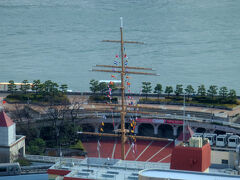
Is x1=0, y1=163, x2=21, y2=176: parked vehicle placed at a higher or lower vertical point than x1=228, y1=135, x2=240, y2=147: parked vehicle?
lower

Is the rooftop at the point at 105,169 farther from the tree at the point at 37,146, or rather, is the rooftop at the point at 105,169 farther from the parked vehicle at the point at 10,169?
the tree at the point at 37,146

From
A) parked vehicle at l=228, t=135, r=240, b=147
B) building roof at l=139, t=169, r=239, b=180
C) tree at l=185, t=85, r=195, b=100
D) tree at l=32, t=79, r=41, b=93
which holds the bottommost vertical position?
building roof at l=139, t=169, r=239, b=180

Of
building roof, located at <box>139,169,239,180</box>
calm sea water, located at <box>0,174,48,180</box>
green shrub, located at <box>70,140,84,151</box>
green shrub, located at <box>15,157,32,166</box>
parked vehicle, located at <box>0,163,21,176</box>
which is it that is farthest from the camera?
green shrub, located at <box>70,140,84,151</box>

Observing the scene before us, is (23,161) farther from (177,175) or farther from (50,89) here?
(177,175)

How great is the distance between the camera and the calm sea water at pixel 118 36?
10744 cm

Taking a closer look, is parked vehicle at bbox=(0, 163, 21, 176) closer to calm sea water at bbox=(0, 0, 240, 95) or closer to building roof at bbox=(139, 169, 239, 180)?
building roof at bbox=(139, 169, 239, 180)

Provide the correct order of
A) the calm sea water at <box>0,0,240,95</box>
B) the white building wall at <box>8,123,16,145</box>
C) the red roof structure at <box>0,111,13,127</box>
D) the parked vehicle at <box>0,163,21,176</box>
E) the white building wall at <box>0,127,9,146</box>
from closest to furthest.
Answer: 1. the parked vehicle at <box>0,163,21,176</box>
2. the red roof structure at <box>0,111,13,127</box>
3. the white building wall at <box>0,127,9,146</box>
4. the white building wall at <box>8,123,16,145</box>
5. the calm sea water at <box>0,0,240,95</box>

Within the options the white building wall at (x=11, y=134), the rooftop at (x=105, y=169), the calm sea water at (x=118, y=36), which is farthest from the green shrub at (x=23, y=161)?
the calm sea water at (x=118, y=36)

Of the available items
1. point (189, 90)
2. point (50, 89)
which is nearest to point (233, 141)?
point (189, 90)

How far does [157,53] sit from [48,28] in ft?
143

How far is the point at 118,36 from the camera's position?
13900 centimetres

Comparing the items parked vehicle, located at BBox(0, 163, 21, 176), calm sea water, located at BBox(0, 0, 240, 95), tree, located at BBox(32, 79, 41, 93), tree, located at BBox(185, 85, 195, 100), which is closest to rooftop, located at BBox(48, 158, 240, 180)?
parked vehicle, located at BBox(0, 163, 21, 176)

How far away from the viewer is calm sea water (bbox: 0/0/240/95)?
352 ft

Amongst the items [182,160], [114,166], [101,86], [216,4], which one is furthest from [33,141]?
[216,4]
